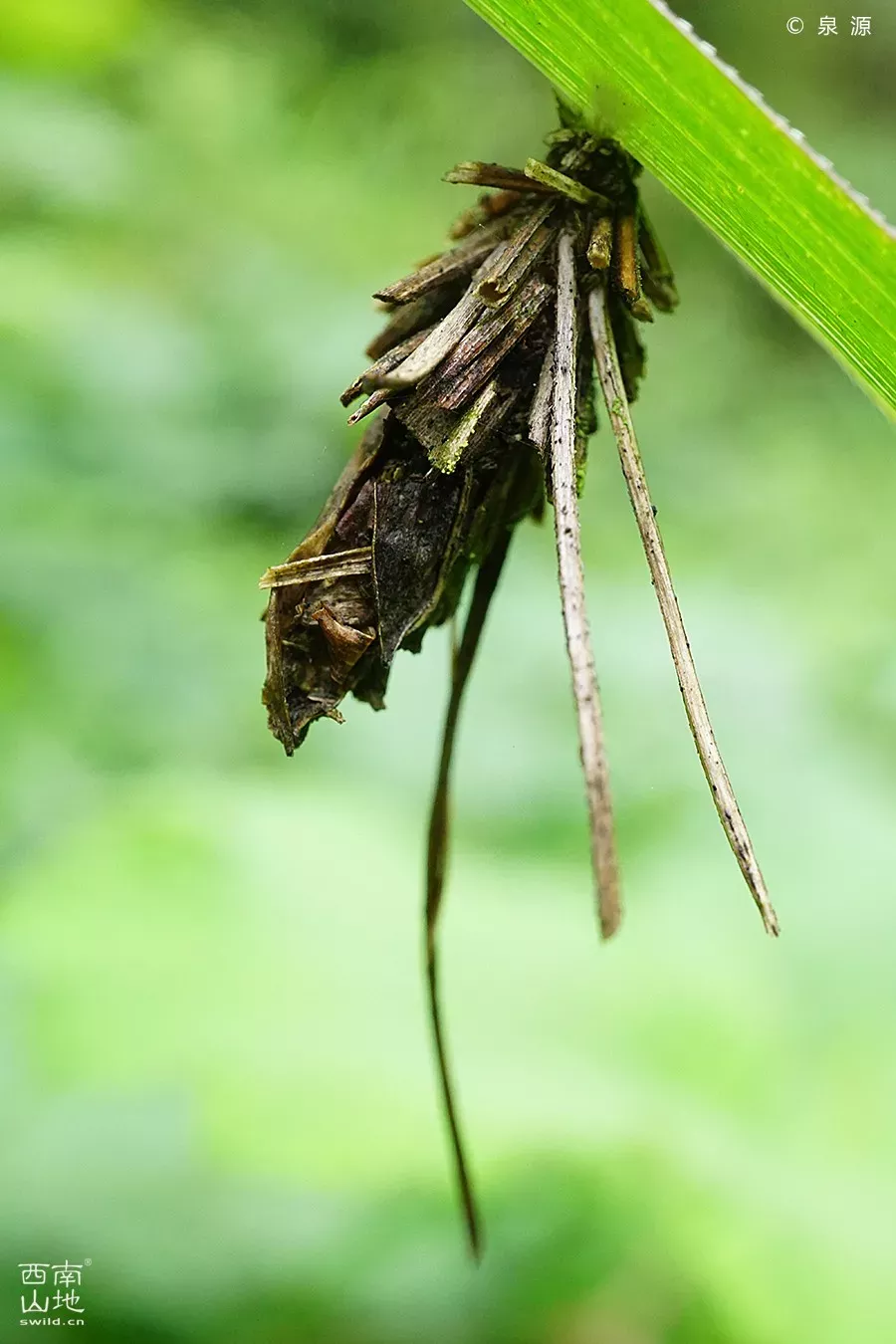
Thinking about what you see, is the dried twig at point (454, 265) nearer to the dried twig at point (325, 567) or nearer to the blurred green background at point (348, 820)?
the dried twig at point (325, 567)

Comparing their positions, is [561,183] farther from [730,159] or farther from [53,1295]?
[53,1295]

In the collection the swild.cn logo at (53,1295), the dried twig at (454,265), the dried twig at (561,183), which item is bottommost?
the swild.cn logo at (53,1295)

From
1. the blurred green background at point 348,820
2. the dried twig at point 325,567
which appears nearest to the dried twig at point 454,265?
the dried twig at point 325,567

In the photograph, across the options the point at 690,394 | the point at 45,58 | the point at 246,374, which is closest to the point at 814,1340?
the point at 246,374

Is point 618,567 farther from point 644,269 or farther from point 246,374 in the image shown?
point 644,269

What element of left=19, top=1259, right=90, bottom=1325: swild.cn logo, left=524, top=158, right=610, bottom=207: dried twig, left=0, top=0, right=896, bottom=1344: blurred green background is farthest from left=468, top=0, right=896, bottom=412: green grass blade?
left=19, top=1259, right=90, bottom=1325: swild.cn logo
